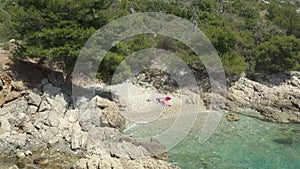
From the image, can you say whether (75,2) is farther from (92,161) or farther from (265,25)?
(265,25)

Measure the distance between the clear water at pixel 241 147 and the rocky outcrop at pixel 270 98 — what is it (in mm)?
2059

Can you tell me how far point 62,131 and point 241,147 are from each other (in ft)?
38.1

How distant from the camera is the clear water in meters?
20.7

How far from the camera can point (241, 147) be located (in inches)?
915

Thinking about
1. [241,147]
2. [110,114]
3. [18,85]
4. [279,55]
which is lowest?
[241,147]

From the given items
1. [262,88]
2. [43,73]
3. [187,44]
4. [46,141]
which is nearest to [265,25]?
[262,88]

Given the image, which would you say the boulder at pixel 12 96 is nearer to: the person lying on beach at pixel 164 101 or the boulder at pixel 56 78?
the boulder at pixel 56 78

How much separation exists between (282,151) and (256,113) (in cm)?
763

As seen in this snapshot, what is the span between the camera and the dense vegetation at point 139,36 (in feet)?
75.4

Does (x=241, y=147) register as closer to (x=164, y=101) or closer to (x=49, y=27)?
(x=164, y=101)

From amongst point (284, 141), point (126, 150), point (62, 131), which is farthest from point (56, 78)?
point (284, 141)

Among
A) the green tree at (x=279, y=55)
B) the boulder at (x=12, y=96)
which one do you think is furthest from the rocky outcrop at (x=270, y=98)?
the boulder at (x=12, y=96)

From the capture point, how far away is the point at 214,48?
113 ft

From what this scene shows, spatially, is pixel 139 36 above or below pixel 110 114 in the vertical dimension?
above
